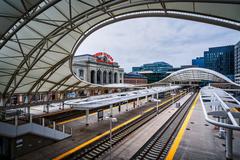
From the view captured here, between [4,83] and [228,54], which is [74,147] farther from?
[228,54]

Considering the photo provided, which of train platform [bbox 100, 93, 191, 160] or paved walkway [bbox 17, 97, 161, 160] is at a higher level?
paved walkway [bbox 17, 97, 161, 160]

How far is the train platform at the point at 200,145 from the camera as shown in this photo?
10.4 meters

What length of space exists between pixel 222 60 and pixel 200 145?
5116 inches

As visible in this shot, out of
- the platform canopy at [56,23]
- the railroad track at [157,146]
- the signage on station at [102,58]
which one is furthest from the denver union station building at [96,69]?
the railroad track at [157,146]

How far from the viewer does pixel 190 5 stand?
425 inches

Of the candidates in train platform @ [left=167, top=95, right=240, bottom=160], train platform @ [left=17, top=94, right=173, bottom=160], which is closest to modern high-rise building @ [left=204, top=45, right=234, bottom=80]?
train platform @ [left=167, top=95, right=240, bottom=160]

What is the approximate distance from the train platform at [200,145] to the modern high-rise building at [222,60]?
113m

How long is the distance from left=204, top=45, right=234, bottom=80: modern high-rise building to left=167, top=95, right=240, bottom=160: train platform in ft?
371

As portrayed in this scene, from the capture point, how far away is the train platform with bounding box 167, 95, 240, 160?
10367 mm

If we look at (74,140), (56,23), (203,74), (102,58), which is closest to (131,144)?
(74,140)

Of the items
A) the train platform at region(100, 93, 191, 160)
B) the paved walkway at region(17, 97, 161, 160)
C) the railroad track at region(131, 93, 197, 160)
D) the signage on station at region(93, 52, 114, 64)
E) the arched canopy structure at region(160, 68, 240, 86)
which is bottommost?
the railroad track at region(131, 93, 197, 160)

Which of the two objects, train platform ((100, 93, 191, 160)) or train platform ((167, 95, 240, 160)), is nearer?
train platform ((167, 95, 240, 160))

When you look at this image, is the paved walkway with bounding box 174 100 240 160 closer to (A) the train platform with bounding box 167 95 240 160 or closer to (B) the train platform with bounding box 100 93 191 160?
(A) the train platform with bounding box 167 95 240 160

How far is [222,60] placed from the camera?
373 feet
